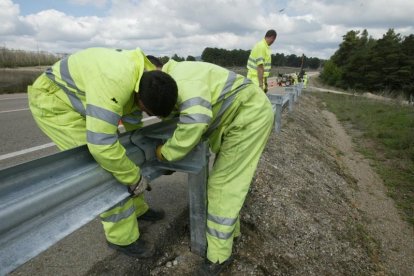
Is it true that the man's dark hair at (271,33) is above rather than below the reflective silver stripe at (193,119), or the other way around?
above

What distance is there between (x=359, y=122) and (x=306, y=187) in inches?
378

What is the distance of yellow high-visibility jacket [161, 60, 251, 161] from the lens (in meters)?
2.14

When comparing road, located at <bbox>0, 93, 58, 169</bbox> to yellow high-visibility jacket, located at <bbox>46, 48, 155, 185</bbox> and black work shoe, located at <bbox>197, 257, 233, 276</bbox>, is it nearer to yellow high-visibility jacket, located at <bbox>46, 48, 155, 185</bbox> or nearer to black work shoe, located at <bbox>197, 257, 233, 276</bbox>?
yellow high-visibility jacket, located at <bbox>46, 48, 155, 185</bbox>

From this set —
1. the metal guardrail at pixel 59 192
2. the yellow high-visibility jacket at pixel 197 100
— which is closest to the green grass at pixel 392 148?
the yellow high-visibility jacket at pixel 197 100

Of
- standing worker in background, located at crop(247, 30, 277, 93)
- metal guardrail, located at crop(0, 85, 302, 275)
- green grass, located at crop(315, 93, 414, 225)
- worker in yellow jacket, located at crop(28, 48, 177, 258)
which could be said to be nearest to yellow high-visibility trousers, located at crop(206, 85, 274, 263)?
metal guardrail, located at crop(0, 85, 302, 275)

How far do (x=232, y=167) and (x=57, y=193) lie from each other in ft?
4.66

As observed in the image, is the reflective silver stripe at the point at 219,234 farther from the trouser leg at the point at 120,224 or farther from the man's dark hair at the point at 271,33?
the man's dark hair at the point at 271,33

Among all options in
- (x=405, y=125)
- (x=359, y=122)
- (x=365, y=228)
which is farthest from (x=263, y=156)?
(x=359, y=122)

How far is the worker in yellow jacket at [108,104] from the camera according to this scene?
1922 mm

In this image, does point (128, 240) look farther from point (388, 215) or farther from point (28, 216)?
point (388, 215)

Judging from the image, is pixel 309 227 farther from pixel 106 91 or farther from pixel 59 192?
pixel 59 192

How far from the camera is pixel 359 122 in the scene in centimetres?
1324

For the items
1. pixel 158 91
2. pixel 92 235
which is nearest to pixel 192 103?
pixel 158 91

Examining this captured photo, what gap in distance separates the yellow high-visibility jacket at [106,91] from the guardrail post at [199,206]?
0.54 meters
